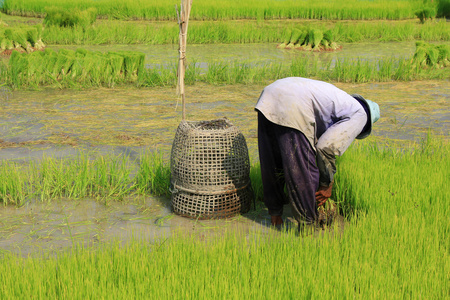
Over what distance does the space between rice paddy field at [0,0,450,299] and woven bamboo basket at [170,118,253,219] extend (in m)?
0.10

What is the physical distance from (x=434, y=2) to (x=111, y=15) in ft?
35.6

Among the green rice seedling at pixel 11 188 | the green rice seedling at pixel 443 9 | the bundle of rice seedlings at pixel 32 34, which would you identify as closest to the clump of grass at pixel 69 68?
the bundle of rice seedlings at pixel 32 34

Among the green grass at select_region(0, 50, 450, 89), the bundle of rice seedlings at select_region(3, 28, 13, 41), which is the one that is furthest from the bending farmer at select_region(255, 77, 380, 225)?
the bundle of rice seedlings at select_region(3, 28, 13, 41)

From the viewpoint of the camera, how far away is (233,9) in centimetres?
1572

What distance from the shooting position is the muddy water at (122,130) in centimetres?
338

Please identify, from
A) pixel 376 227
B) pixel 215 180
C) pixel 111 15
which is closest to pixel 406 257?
pixel 376 227

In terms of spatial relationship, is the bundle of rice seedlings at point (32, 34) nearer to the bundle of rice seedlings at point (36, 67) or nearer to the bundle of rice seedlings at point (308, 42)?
the bundle of rice seedlings at point (36, 67)

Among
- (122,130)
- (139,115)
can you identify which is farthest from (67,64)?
(122,130)

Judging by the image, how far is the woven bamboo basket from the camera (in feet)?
11.4

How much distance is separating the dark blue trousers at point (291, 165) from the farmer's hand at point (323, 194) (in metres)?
0.07

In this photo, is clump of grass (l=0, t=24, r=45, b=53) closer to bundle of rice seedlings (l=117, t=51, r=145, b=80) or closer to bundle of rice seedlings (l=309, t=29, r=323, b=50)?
bundle of rice seedlings (l=117, t=51, r=145, b=80)

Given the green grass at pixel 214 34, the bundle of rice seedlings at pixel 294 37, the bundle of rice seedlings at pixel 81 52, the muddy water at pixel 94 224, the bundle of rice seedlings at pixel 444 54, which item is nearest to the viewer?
the muddy water at pixel 94 224

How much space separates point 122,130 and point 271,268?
133 inches

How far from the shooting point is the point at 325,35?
11422 mm
